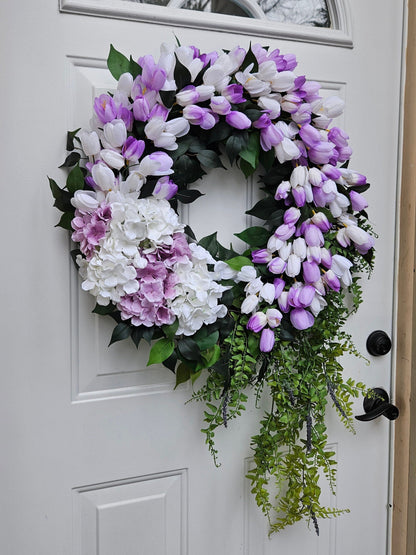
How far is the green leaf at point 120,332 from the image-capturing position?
875mm

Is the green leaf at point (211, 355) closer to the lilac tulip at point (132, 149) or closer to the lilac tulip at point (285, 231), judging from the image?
the lilac tulip at point (285, 231)

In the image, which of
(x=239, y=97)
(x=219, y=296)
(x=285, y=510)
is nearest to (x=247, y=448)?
(x=285, y=510)

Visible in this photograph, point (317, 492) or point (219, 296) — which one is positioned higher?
point (219, 296)

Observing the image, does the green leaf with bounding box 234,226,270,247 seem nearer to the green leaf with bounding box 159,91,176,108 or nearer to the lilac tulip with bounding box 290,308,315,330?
the lilac tulip with bounding box 290,308,315,330

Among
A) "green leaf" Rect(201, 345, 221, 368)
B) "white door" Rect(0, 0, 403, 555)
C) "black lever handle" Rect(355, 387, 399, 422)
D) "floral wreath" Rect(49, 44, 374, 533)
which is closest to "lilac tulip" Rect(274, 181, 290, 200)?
"floral wreath" Rect(49, 44, 374, 533)

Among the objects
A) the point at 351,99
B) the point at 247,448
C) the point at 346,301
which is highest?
the point at 351,99

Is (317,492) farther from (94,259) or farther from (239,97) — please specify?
(239,97)

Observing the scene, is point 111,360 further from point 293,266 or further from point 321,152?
point 321,152

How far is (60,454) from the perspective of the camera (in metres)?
0.94

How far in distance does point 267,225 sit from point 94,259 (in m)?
0.39

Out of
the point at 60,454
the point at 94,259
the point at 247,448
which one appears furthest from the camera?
the point at 247,448

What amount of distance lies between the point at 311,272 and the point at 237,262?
0.47ft

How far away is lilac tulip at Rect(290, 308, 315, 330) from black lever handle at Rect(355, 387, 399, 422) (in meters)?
0.33

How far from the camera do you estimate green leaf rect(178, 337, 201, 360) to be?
0.88 metres
